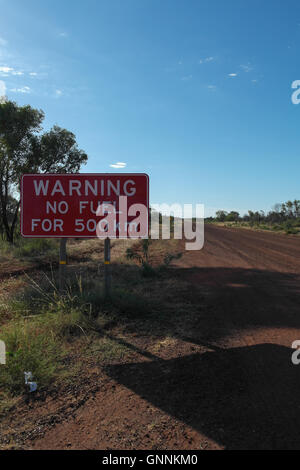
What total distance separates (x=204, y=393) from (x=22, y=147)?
1542 cm

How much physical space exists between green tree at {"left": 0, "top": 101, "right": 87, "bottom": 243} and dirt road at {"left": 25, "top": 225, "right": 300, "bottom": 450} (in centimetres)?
1314

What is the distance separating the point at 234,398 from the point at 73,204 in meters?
4.43

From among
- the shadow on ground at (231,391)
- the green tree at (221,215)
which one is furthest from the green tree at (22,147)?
the green tree at (221,215)

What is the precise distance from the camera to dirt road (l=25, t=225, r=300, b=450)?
103 inches

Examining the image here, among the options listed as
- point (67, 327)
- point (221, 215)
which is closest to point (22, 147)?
point (67, 327)

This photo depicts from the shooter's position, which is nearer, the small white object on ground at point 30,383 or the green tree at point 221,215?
the small white object on ground at point 30,383

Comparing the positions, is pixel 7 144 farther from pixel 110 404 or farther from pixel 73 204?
pixel 110 404

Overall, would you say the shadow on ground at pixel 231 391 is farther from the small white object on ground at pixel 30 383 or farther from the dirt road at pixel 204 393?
the small white object on ground at pixel 30 383

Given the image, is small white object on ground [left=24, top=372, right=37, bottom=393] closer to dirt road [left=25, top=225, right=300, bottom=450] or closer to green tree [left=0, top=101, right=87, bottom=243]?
dirt road [left=25, top=225, right=300, bottom=450]

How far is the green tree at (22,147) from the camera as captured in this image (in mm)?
15492

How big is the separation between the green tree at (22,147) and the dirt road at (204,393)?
13143mm

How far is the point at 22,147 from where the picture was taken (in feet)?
52.4

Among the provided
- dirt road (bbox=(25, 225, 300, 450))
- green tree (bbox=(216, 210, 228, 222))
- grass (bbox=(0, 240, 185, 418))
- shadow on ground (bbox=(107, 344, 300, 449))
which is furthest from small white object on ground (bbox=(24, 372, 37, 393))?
green tree (bbox=(216, 210, 228, 222))

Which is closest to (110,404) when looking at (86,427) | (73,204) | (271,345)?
(86,427)
